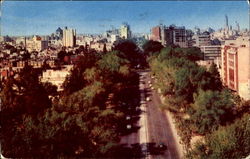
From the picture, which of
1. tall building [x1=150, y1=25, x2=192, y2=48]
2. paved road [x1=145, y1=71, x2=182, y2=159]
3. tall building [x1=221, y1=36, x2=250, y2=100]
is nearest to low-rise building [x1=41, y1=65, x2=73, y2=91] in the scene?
paved road [x1=145, y1=71, x2=182, y2=159]

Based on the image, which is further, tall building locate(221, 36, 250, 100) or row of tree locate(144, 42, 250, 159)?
tall building locate(221, 36, 250, 100)

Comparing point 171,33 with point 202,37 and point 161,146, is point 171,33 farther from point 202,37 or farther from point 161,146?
point 161,146

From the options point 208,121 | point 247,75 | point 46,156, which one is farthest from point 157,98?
point 46,156

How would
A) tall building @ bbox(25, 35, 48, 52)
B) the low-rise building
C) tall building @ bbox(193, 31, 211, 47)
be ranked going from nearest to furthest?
tall building @ bbox(25, 35, 48, 52) → the low-rise building → tall building @ bbox(193, 31, 211, 47)

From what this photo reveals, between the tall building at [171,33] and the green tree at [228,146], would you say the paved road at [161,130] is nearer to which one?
the green tree at [228,146]

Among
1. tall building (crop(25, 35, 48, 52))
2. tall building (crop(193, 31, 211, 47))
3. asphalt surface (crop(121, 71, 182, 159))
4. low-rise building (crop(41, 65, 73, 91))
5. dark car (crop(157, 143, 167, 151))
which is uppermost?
tall building (crop(193, 31, 211, 47))

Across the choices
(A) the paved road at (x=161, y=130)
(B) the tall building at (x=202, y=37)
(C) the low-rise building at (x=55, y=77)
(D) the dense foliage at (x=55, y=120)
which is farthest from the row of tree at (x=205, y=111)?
(C) the low-rise building at (x=55, y=77)

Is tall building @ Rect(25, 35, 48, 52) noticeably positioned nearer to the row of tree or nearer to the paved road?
the paved road
